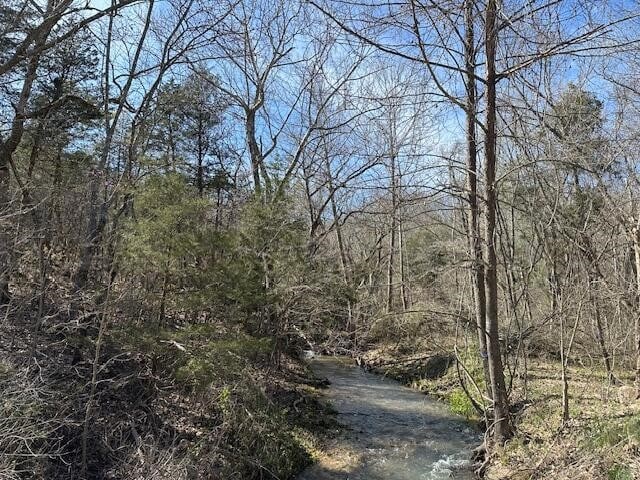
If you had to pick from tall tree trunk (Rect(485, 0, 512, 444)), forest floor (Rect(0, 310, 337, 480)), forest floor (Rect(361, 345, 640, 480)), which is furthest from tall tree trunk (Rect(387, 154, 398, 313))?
forest floor (Rect(0, 310, 337, 480))

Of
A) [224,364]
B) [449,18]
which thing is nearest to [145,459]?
[224,364]

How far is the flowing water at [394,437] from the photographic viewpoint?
7160 mm

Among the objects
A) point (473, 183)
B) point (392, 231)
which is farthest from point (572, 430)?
point (392, 231)

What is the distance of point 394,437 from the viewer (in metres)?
8.73

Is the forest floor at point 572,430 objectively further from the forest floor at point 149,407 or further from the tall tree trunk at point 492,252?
the forest floor at point 149,407

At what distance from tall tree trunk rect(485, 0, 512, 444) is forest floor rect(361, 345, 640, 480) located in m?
0.34

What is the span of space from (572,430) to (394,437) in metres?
3.22

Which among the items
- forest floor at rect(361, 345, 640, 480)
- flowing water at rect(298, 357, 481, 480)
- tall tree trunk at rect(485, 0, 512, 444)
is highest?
tall tree trunk at rect(485, 0, 512, 444)

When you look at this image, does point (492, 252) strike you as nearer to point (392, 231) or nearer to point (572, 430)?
point (572, 430)

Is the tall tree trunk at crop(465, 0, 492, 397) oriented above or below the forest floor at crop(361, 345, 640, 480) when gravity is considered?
above

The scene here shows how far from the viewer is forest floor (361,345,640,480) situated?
209 inches

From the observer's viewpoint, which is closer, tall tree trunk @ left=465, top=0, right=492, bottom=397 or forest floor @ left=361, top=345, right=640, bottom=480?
forest floor @ left=361, top=345, right=640, bottom=480

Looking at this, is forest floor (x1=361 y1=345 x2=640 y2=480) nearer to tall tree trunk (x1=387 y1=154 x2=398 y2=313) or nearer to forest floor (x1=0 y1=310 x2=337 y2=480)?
tall tree trunk (x1=387 y1=154 x2=398 y2=313)

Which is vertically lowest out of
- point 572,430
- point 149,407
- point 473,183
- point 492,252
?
point 572,430
